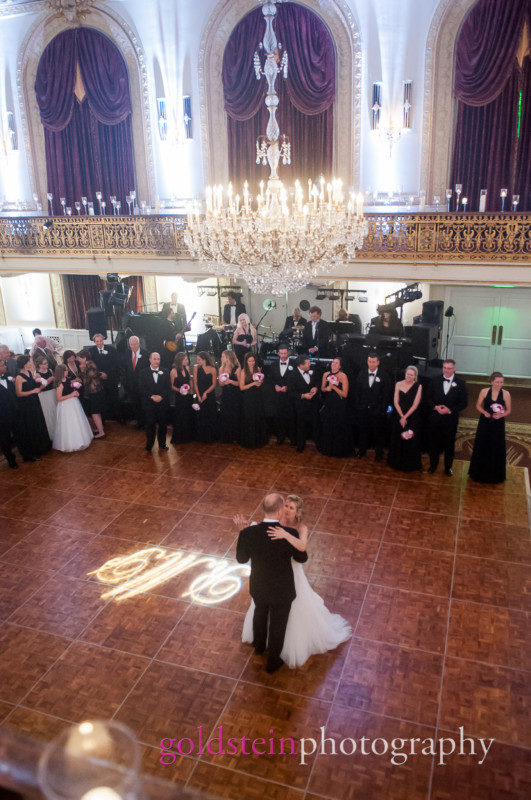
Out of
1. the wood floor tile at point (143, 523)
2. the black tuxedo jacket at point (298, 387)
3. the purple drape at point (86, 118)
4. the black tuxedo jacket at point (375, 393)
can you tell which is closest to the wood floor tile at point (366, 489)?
the black tuxedo jacket at point (375, 393)

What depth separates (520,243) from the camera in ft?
32.0

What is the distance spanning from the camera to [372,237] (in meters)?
10.7

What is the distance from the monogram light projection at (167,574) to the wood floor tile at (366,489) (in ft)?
6.42

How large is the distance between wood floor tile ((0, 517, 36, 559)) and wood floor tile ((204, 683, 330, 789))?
3.42m

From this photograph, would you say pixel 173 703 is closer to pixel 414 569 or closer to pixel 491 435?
pixel 414 569

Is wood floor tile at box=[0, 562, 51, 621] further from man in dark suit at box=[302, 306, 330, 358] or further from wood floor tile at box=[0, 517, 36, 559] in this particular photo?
man in dark suit at box=[302, 306, 330, 358]

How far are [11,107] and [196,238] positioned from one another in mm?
10030

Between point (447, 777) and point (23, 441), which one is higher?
point (23, 441)

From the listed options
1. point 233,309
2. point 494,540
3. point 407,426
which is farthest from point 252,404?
point 233,309

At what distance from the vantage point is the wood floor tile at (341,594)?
572cm

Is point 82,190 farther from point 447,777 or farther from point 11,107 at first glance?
point 447,777

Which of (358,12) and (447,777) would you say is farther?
(358,12)

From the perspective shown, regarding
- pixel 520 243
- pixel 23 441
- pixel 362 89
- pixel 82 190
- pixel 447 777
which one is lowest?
pixel 447 777

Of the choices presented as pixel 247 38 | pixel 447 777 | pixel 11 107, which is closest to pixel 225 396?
pixel 447 777
